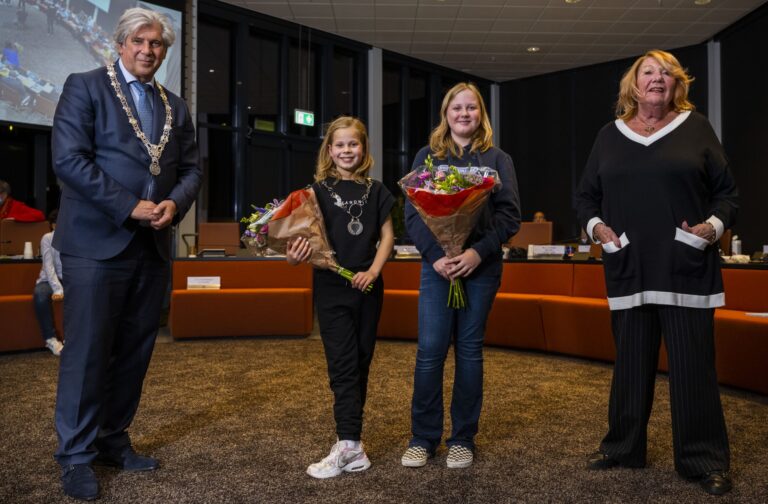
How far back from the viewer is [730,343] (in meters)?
3.63

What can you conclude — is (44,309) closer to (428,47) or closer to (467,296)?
(467,296)

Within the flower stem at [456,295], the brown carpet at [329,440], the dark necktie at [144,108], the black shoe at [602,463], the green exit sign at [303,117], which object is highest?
the green exit sign at [303,117]

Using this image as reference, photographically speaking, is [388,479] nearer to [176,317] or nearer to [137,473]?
[137,473]

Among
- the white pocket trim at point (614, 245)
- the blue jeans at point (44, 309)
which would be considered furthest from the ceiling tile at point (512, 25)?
the white pocket trim at point (614, 245)

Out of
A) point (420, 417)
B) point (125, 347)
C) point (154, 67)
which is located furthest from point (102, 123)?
point (420, 417)

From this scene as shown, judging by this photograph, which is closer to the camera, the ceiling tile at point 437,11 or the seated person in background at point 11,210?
the seated person in background at point 11,210

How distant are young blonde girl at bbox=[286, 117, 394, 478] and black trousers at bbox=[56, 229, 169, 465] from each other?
20.8 inches

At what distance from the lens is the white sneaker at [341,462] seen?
224cm

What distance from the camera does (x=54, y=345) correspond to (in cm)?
492

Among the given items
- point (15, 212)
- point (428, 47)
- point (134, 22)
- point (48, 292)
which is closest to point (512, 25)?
point (428, 47)

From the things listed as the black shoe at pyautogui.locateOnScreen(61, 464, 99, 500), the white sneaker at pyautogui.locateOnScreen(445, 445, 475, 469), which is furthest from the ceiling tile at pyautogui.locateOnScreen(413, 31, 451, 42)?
the black shoe at pyautogui.locateOnScreen(61, 464, 99, 500)

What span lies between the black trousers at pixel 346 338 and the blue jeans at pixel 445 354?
196 millimetres

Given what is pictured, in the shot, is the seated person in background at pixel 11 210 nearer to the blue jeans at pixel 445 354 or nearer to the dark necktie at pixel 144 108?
the dark necktie at pixel 144 108

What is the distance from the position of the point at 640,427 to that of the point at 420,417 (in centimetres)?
77
